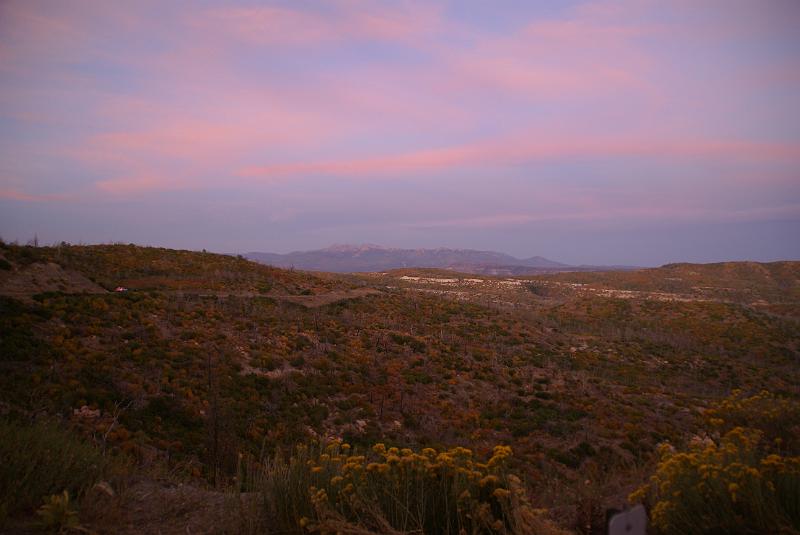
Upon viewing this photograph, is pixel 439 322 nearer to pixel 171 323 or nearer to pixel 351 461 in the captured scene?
pixel 171 323

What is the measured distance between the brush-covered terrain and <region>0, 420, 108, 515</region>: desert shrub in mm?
25

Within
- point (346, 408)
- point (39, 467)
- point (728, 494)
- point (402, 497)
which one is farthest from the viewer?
point (346, 408)

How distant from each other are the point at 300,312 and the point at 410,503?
19.8m

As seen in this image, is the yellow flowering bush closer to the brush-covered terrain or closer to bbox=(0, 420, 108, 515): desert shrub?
the brush-covered terrain

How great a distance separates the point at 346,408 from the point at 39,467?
8.82m

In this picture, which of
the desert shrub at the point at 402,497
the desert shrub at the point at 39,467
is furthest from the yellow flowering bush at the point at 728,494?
the desert shrub at the point at 39,467

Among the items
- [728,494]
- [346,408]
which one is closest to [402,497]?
[728,494]

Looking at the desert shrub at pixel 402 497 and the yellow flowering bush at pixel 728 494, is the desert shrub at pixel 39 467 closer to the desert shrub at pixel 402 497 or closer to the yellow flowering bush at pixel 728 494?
the desert shrub at pixel 402 497

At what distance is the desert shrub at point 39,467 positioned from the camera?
12.7ft

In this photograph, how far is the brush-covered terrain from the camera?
3.69m

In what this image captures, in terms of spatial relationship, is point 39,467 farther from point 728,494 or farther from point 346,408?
point 346,408

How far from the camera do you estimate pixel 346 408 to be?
1251cm

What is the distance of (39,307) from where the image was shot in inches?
525

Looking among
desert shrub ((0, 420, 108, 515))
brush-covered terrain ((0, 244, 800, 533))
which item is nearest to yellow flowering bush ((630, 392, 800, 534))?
brush-covered terrain ((0, 244, 800, 533))
